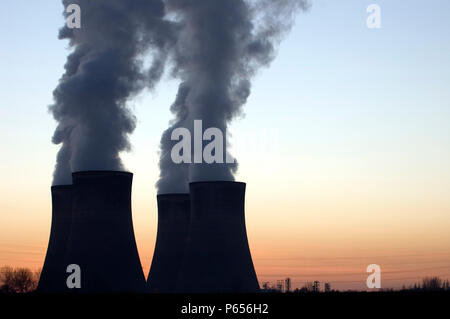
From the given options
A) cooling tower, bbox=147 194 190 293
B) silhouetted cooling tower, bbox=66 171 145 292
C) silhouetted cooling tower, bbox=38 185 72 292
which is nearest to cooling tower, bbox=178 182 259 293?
silhouetted cooling tower, bbox=66 171 145 292

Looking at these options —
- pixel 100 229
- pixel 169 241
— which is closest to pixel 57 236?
pixel 100 229

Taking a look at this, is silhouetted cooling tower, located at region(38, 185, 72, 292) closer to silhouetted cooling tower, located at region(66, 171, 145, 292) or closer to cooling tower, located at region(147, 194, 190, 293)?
silhouetted cooling tower, located at region(66, 171, 145, 292)

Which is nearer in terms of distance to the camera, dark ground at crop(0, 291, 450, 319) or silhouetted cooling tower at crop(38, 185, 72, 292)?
dark ground at crop(0, 291, 450, 319)

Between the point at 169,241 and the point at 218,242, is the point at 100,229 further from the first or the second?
the point at 169,241

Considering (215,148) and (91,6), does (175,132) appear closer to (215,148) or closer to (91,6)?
(215,148)
